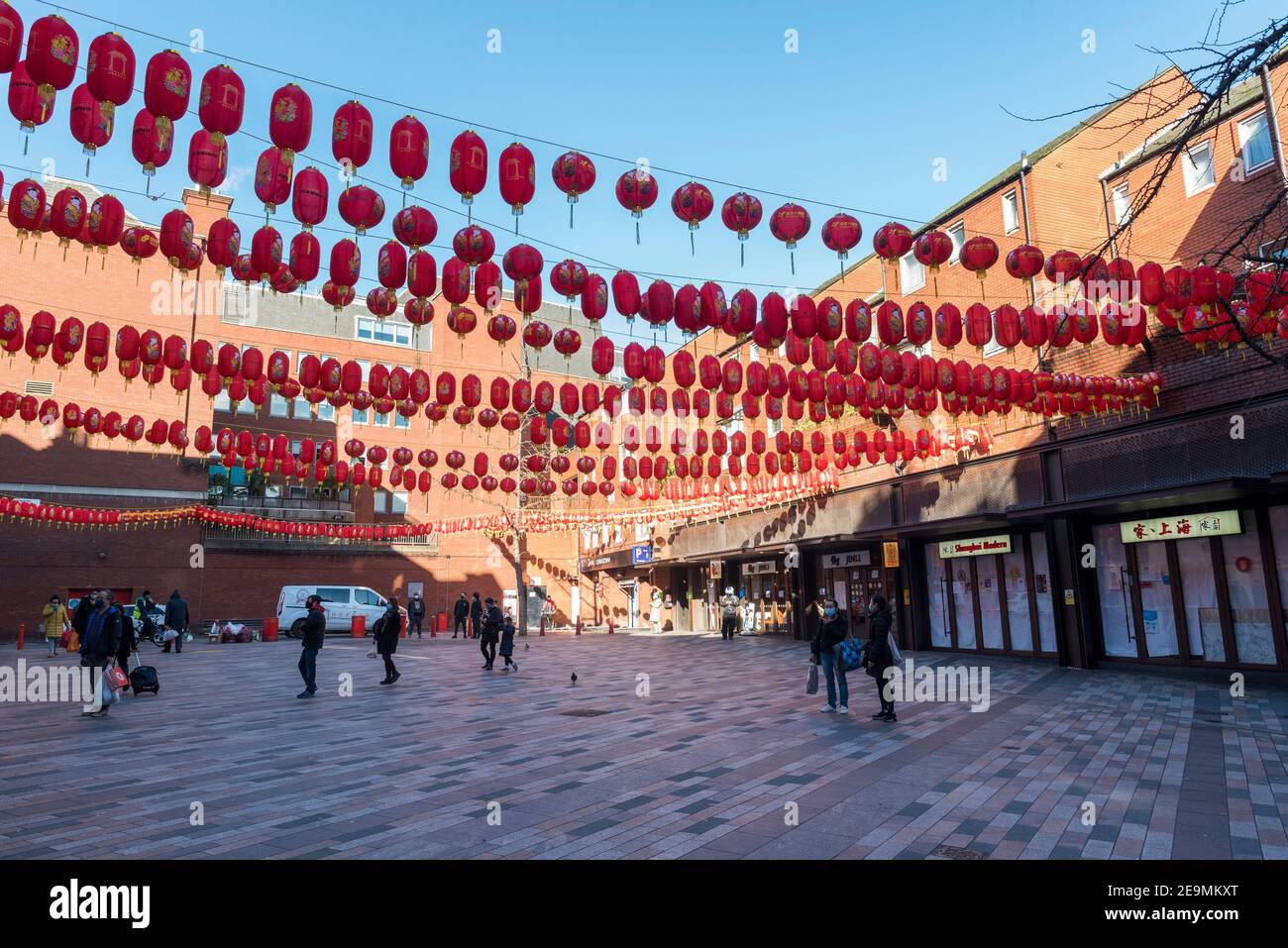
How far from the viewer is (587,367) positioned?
48.6 m

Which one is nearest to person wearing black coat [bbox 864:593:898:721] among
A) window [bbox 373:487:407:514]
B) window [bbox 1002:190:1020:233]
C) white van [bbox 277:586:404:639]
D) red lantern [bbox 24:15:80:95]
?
red lantern [bbox 24:15:80:95]

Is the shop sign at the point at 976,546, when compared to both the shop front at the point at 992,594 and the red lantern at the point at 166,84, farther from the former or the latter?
the red lantern at the point at 166,84

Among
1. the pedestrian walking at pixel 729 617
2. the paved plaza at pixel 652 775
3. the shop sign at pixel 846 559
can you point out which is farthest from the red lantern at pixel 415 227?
the pedestrian walking at pixel 729 617

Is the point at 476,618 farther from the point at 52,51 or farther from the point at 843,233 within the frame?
the point at 52,51

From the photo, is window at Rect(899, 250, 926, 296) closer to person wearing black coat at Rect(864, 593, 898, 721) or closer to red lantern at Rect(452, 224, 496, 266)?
person wearing black coat at Rect(864, 593, 898, 721)

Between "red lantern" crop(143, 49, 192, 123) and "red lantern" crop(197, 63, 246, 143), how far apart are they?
175 millimetres

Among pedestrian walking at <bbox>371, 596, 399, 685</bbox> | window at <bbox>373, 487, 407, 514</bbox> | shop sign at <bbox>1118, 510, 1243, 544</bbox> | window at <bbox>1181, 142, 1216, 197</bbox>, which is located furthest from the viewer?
window at <bbox>373, 487, 407, 514</bbox>

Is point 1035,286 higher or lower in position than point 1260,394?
higher

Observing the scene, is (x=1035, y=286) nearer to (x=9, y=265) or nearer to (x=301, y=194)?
(x=301, y=194)

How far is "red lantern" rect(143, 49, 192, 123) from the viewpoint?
257 inches

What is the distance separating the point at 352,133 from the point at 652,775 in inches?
291

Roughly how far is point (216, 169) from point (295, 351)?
111 feet

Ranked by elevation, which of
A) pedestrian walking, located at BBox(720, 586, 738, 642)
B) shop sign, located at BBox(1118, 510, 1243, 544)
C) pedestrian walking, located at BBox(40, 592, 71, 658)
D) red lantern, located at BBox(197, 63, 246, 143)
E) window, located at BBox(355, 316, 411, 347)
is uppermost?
window, located at BBox(355, 316, 411, 347)
